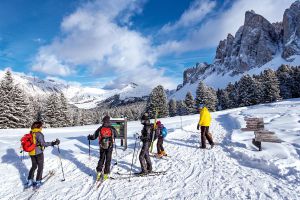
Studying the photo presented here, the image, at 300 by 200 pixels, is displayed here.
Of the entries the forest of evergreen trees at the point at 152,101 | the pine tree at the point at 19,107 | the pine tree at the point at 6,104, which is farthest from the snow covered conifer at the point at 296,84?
the pine tree at the point at 6,104

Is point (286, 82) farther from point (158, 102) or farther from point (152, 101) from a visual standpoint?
point (152, 101)

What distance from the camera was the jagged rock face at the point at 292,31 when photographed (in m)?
162

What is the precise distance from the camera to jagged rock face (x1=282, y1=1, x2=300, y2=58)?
162 metres

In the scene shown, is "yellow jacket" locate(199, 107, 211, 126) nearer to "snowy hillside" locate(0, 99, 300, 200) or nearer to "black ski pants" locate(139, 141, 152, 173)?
"snowy hillside" locate(0, 99, 300, 200)

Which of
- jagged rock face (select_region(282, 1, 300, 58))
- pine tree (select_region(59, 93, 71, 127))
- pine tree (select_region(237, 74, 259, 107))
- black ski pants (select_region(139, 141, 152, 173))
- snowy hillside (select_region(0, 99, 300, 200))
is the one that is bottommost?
snowy hillside (select_region(0, 99, 300, 200))

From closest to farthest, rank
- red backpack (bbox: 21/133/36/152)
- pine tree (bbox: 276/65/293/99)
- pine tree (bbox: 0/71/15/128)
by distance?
red backpack (bbox: 21/133/36/152)
pine tree (bbox: 0/71/15/128)
pine tree (bbox: 276/65/293/99)

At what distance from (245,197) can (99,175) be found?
461cm

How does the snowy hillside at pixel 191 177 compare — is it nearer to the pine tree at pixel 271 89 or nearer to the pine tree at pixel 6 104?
the pine tree at pixel 6 104

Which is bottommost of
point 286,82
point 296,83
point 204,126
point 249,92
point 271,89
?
point 204,126

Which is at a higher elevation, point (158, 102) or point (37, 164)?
point (158, 102)

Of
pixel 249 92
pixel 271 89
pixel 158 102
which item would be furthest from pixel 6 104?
pixel 271 89

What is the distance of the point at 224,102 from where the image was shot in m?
81.1

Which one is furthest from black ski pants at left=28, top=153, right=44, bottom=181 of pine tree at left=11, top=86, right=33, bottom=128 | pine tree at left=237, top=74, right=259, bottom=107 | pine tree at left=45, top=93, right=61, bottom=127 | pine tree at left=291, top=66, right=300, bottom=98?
pine tree at left=291, top=66, right=300, bottom=98

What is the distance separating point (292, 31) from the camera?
174m
